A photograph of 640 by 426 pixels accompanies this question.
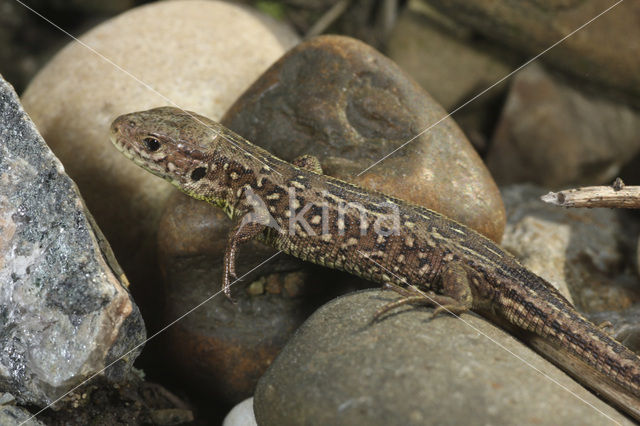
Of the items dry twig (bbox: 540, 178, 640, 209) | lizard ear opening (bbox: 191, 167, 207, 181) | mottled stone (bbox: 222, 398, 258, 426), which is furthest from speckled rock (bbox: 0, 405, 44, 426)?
dry twig (bbox: 540, 178, 640, 209)

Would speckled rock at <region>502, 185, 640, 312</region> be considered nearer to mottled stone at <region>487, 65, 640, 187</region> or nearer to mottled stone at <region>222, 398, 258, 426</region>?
mottled stone at <region>487, 65, 640, 187</region>

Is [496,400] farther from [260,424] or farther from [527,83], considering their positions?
[527,83]

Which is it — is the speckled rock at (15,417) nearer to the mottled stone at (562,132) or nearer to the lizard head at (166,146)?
the lizard head at (166,146)

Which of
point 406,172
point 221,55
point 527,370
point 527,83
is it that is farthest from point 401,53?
point 527,370

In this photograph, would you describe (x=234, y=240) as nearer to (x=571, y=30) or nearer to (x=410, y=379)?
(x=410, y=379)

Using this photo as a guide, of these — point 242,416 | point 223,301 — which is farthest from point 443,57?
point 242,416

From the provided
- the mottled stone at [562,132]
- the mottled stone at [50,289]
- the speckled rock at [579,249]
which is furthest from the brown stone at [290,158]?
the mottled stone at [562,132]
